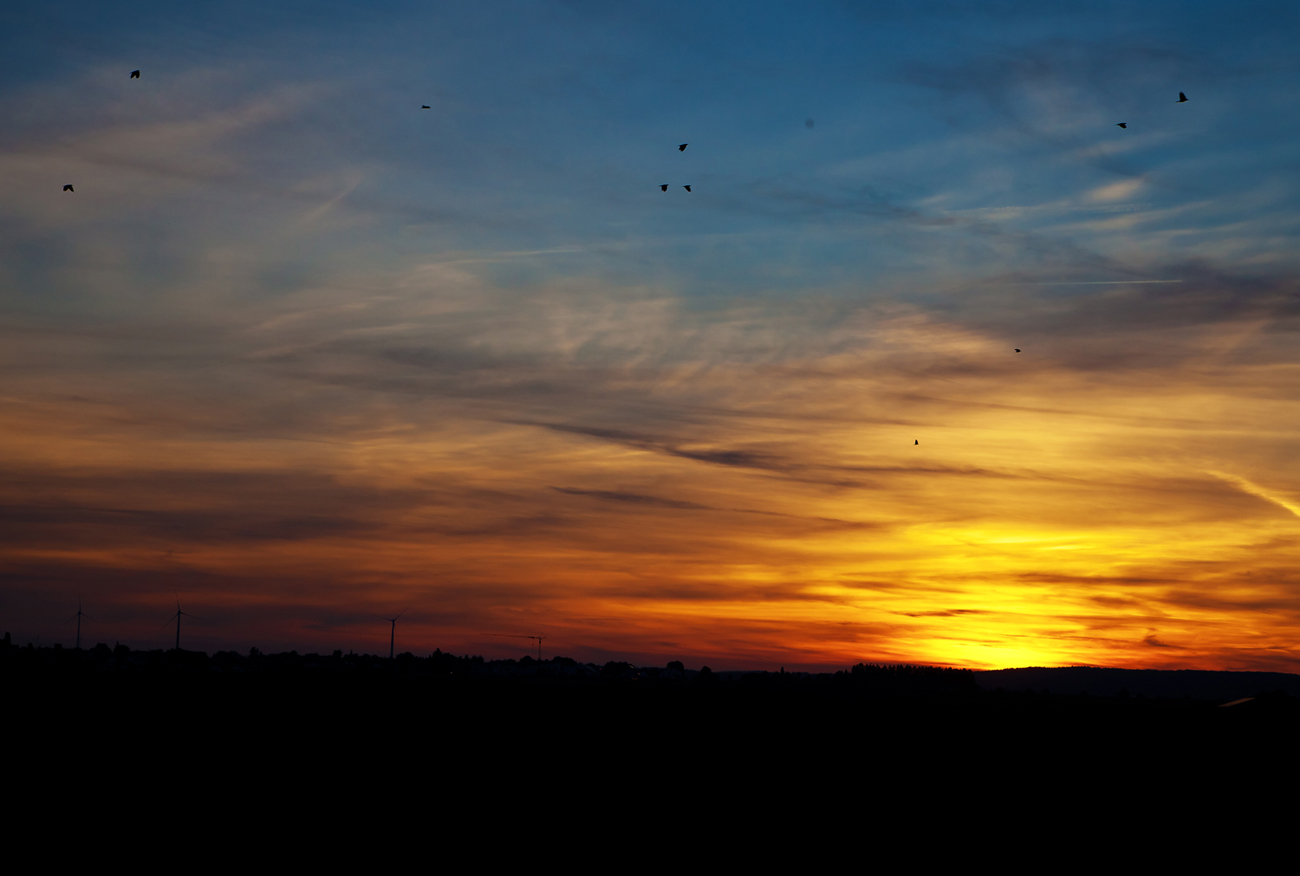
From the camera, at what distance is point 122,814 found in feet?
132

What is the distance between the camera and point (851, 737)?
79.9m

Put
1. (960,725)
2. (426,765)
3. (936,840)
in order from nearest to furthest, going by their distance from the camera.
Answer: (936,840), (426,765), (960,725)

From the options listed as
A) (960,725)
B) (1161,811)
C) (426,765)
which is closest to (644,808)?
(426,765)

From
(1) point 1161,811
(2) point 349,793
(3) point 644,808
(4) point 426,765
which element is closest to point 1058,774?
(1) point 1161,811

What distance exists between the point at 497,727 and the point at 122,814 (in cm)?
3728

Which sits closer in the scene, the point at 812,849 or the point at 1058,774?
the point at 812,849

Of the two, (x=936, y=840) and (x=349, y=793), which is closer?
(x=936, y=840)

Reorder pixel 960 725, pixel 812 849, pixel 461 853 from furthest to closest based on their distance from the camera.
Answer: pixel 960 725 < pixel 812 849 < pixel 461 853

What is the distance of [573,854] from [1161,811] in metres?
28.8

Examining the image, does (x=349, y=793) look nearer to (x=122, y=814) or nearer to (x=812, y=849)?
(x=122, y=814)

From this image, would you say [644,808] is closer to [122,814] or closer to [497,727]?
[122,814]

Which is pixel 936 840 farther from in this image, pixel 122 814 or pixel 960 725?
pixel 960 725

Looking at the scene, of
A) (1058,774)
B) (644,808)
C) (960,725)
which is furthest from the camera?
(960,725)

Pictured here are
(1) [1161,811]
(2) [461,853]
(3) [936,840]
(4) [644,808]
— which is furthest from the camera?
(1) [1161,811]
